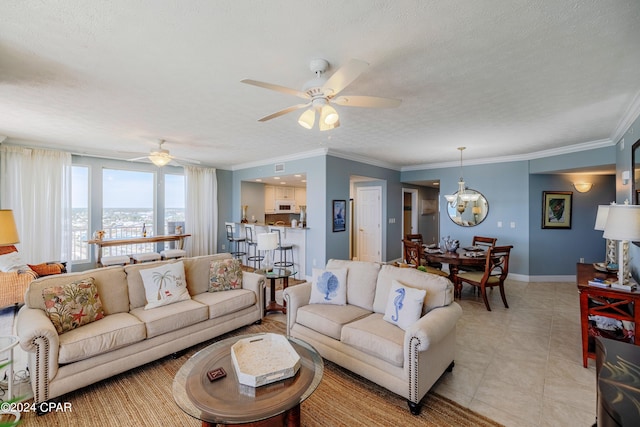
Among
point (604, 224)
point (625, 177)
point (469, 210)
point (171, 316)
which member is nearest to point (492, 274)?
point (604, 224)

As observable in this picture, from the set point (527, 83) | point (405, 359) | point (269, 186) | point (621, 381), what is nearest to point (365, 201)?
point (269, 186)

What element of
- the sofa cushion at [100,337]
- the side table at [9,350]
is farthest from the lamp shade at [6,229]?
the sofa cushion at [100,337]

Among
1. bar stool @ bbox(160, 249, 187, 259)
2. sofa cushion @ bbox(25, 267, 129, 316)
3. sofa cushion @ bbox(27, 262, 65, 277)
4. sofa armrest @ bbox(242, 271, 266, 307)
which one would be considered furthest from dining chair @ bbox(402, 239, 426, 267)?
sofa cushion @ bbox(27, 262, 65, 277)

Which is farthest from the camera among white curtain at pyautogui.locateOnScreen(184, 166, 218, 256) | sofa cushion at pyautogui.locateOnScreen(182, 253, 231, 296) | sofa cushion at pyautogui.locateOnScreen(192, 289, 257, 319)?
white curtain at pyautogui.locateOnScreen(184, 166, 218, 256)

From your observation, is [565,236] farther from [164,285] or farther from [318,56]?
[164,285]

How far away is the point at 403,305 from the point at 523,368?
4.55ft

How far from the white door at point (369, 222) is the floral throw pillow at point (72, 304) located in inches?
232

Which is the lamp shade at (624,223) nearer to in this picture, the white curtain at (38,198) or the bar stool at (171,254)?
the bar stool at (171,254)

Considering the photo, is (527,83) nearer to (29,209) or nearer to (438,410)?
(438,410)

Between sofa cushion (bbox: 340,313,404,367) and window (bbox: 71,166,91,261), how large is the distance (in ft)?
19.1

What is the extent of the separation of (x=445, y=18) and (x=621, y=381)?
197 centimetres

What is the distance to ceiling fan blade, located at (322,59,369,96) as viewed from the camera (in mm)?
1606

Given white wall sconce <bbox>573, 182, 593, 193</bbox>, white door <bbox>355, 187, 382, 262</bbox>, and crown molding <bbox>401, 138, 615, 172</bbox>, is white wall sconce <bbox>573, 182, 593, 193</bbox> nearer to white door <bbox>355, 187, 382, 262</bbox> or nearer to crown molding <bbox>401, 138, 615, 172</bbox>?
crown molding <bbox>401, 138, 615, 172</bbox>

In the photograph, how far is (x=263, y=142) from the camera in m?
4.84
